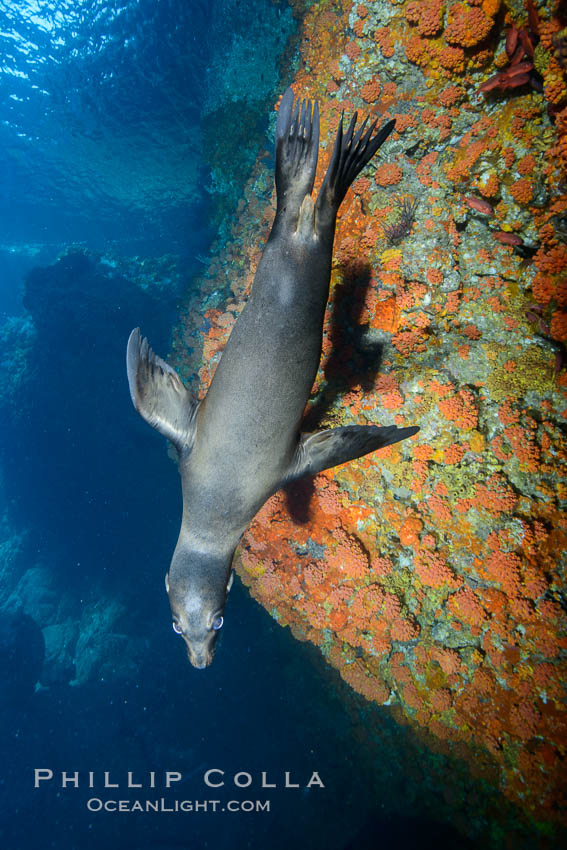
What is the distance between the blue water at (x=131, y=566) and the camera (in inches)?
220

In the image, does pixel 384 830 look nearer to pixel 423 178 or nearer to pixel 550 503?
pixel 550 503

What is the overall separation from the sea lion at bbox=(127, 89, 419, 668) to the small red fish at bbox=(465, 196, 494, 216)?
4.13 ft

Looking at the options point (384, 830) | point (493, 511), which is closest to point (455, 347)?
point (493, 511)

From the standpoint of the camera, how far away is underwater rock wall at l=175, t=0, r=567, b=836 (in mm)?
3105

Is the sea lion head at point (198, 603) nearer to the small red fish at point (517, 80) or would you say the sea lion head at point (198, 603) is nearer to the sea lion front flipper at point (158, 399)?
the sea lion front flipper at point (158, 399)

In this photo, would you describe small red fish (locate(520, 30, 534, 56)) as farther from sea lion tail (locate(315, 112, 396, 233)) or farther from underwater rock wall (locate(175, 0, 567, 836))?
sea lion tail (locate(315, 112, 396, 233))

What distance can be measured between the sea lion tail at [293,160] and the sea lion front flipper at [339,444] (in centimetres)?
163

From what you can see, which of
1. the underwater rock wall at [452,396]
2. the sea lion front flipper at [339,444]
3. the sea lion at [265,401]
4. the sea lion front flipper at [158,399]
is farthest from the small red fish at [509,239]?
the sea lion front flipper at [158,399]

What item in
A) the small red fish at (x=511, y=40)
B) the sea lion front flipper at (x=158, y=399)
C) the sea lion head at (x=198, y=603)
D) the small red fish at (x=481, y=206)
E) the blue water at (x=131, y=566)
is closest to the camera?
the sea lion head at (x=198, y=603)

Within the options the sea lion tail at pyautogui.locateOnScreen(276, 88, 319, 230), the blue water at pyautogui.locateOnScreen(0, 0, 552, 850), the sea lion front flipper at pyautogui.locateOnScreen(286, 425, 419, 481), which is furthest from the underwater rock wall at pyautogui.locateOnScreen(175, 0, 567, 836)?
the sea lion tail at pyautogui.locateOnScreen(276, 88, 319, 230)

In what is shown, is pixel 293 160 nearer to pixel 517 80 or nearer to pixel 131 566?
pixel 517 80

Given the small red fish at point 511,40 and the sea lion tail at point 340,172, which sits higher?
the small red fish at point 511,40

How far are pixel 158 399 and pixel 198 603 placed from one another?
1.73 m

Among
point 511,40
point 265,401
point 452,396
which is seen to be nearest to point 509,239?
point 452,396
